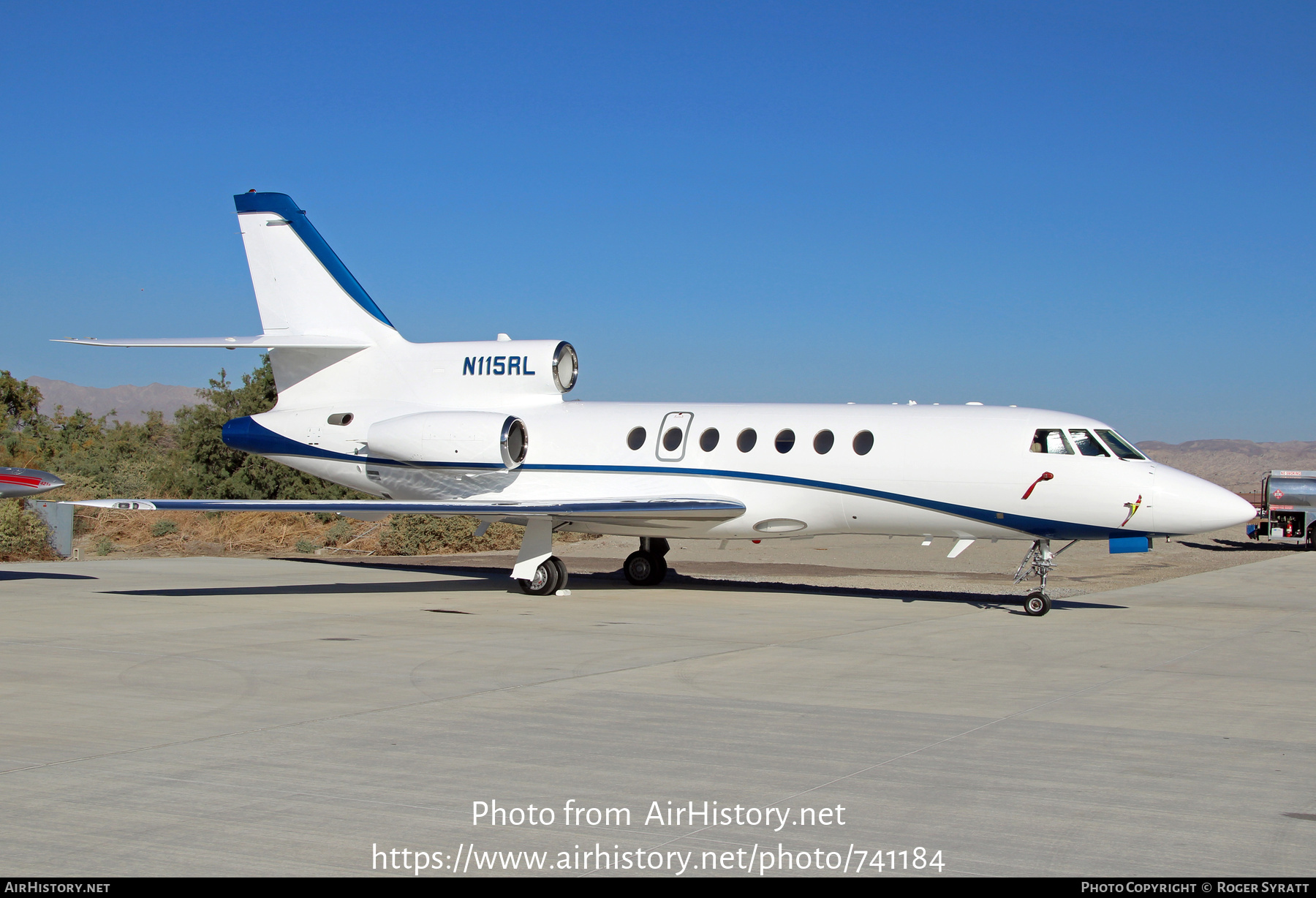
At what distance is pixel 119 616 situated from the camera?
14.0 m

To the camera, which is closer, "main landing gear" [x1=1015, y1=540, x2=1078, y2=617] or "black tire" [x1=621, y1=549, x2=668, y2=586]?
"main landing gear" [x1=1015, y1=540, x2=1078, y2=617]

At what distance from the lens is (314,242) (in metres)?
20.8

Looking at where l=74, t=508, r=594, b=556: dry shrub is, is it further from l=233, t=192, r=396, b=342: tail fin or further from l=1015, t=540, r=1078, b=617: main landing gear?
l=1015, t=540, r=1078, b=617: main landing gear

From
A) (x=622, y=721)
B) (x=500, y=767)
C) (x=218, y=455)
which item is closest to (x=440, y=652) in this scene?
(x=622, y=721)

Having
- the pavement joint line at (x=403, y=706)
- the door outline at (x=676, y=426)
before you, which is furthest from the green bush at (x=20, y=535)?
the pavement joint line at (x=403, y=706)

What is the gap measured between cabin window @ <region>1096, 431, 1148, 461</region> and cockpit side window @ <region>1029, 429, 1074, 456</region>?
18.3 inches

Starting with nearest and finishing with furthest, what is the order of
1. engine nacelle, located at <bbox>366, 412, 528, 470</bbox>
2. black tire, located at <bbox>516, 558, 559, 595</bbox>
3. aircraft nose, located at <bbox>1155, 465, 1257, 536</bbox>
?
1. aircraft nose, located at <bbox>1155, 465, 1257, 536</bbox>
2. black tire, located at <bbox>516, 558, 559, 595</bbox>
3. engine nacelle, located at <bbox>366, 412, 528, 470</bbox>

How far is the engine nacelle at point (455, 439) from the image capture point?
1889cm

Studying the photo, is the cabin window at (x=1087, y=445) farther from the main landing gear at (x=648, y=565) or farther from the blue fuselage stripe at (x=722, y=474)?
the main landing gear at (x=648, y=565)

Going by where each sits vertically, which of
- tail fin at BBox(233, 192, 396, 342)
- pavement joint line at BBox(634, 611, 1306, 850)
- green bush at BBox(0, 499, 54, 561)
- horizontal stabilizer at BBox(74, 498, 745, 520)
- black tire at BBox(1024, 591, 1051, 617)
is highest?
tail fin at BBox(233, 192, 396, 342)

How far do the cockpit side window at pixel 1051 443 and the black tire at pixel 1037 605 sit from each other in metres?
1.94

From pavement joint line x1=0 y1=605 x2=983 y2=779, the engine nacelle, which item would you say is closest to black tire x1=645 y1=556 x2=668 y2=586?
the engine nacelle

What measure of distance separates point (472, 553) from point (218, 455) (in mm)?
11191

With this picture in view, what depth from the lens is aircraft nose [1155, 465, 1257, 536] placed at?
49.2ft
